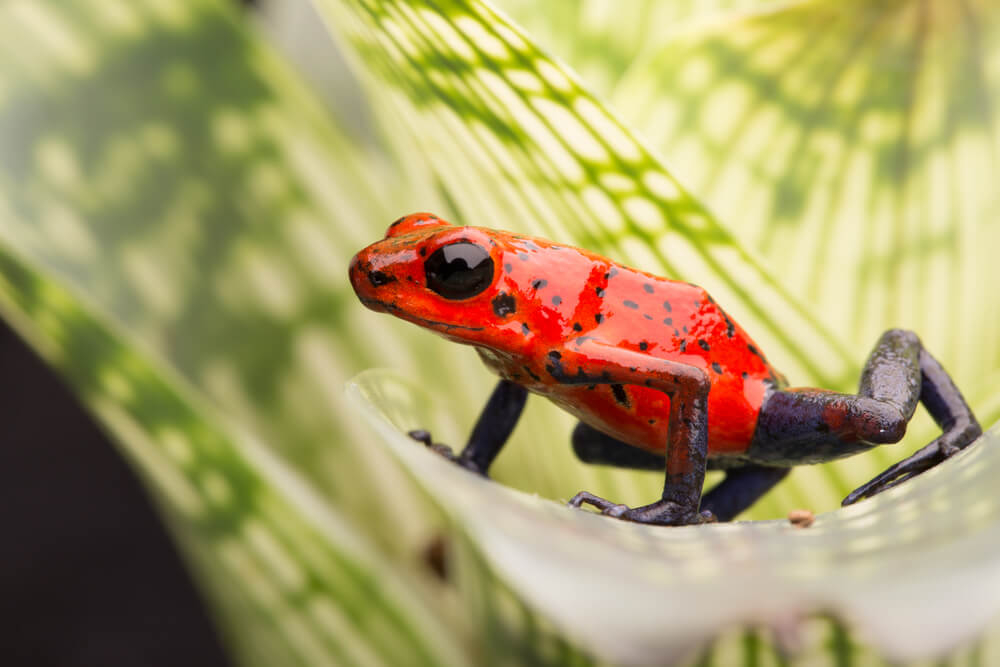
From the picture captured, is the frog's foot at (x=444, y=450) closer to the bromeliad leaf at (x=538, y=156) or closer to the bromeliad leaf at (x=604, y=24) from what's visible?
the bromeliad leaf at (x=538, y=156)

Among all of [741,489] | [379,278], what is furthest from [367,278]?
[741,489]

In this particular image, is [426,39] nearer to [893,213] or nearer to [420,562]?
[893,213]

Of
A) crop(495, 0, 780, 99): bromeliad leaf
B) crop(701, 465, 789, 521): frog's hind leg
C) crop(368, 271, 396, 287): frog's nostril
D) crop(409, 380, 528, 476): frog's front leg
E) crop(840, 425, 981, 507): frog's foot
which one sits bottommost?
crop(840, 425, 981, 507): frog's foot

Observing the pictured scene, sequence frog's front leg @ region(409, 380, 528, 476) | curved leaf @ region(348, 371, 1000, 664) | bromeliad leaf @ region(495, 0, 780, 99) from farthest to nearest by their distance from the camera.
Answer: bromeliad leaf @ region(495, 0, 780, 99)
frog's front leg @ region(409, 380, 528, 476)
curved leaf @ region(348, 371, 1000, 664)

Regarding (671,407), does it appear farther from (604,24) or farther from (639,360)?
(604,24)

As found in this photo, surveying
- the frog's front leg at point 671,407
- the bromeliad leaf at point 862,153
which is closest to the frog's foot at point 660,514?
the frog's front leg at point 671,407

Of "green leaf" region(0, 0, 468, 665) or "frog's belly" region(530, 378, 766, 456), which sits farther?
"green leaf" region(0, 0, 468, 665)

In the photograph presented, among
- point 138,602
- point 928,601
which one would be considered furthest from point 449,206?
point 138,602

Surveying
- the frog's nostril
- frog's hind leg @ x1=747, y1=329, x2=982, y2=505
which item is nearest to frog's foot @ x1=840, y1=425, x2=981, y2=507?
frog's hind leg @ x1=747, y1=329, x2=982, y2=505

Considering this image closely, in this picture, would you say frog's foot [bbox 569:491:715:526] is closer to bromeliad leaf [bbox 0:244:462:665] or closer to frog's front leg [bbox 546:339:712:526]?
frog's front leg [bbox 546:339:712:526]
